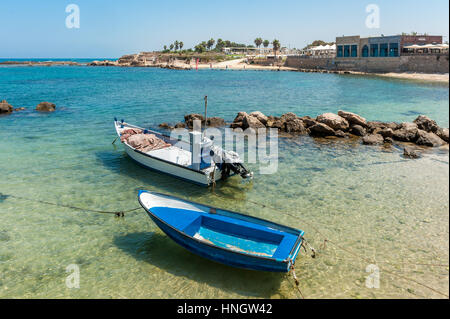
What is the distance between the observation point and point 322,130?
84.2 feet

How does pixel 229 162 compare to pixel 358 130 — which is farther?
pixel 358 130

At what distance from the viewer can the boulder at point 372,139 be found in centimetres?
2384

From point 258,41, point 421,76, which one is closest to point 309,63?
point 421,76

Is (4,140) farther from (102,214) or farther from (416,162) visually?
(416,162)

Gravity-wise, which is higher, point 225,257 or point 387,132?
point 387,132

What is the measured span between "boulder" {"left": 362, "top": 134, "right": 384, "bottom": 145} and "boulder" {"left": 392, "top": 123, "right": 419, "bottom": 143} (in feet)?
Result: 4.16

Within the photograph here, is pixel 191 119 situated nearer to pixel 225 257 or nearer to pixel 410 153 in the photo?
pixel 410 153

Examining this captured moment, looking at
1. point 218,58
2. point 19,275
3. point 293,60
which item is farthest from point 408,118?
point 218,58

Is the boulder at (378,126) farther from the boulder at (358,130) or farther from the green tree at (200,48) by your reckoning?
the green tree at (200,48)

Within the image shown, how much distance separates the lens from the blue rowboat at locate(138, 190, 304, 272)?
9305mm

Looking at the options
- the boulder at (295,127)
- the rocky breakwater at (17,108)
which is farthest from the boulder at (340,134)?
the rocky breakwater at (17,108)

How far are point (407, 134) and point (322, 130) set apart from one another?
622cm

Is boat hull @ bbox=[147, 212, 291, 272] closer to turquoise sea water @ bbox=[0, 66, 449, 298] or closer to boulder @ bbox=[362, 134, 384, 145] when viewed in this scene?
turquoise sea water @ bbox=[0, 66, 449, 298]

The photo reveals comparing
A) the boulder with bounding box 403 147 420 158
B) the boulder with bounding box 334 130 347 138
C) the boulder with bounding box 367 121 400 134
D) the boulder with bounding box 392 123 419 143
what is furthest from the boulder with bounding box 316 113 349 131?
the boulder with bounding box 403 147 420 158
